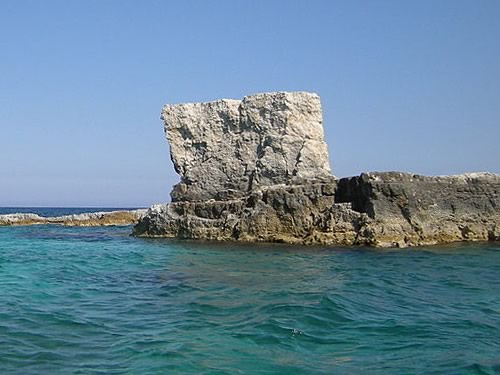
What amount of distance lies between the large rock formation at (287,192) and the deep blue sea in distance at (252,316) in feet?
15.7

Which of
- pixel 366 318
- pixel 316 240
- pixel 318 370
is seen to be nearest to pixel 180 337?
pixel 318 370

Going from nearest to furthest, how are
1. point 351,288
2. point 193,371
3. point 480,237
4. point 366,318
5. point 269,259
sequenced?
point 193,371 → point 366,318 → point 351,288 → point 269,259 → point 480,237

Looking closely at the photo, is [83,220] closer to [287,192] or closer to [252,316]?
[287,192]

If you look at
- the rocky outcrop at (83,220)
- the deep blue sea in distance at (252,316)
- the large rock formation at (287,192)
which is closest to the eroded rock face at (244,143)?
the large rock formation at (287,192)

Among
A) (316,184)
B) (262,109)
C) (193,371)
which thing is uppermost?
(262,109)

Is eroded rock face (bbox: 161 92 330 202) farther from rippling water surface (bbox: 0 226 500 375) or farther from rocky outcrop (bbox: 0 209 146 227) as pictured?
rocky outcrop (bbox: 0 209 146 227)

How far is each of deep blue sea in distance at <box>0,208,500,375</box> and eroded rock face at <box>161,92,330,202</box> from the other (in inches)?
446

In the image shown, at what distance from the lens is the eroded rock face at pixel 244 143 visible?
27.7 m

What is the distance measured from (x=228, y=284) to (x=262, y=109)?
17527mm

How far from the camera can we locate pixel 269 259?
17.1 meters

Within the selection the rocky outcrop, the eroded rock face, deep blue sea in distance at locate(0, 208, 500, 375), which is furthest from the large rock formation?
the rocky outcrop

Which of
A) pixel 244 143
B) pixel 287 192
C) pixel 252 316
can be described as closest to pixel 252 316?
pixel 252 316

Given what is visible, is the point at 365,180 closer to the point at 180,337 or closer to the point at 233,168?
the point at 233,168

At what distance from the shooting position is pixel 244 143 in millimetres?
28594
